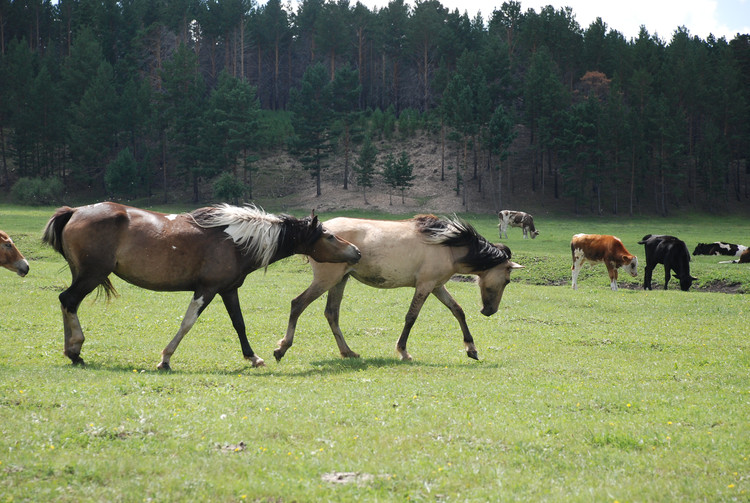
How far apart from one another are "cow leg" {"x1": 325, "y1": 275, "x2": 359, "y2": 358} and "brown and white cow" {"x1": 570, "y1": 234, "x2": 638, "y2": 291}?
51.6 feet

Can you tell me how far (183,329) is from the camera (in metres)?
10.2

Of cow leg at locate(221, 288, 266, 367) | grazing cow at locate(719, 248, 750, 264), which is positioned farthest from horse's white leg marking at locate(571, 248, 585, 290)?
cow leg at locate(221, 288, 266, 367)

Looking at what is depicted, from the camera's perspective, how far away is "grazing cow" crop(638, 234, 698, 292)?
85.7 feet

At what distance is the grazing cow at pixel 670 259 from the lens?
85.7 ft

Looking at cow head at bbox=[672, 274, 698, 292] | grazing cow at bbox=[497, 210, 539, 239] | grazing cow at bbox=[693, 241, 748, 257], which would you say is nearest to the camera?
cow head at bbox=[672, 274, 698, 292]

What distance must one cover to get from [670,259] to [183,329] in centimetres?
2157

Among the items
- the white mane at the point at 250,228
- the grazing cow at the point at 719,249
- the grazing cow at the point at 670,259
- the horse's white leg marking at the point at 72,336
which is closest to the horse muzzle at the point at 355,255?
the white mane at the point at 250,228

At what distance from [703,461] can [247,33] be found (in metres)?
99.2

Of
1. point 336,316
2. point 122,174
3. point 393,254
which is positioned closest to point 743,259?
point 393,254

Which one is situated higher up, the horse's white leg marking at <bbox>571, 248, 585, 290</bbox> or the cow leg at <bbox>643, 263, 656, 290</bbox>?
the horse's white leg marking at <bbox>571, 248, 585, 290</bbox>

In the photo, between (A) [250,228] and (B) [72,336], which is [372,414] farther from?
(B) [72,336]

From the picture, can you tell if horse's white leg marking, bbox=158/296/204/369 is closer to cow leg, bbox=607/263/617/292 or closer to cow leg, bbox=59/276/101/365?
cow leg, bbox=59/276/101/365

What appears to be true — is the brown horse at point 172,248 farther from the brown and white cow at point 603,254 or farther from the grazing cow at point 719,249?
the grazing cow at point 719,249

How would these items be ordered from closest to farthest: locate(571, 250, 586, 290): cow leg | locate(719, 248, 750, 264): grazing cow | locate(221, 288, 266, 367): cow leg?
locate(221, 288, 266, 367): cow leg, locate(571, 250, 586, 290): cow leg, locate(719, 248, 750, 264): grazing cow
